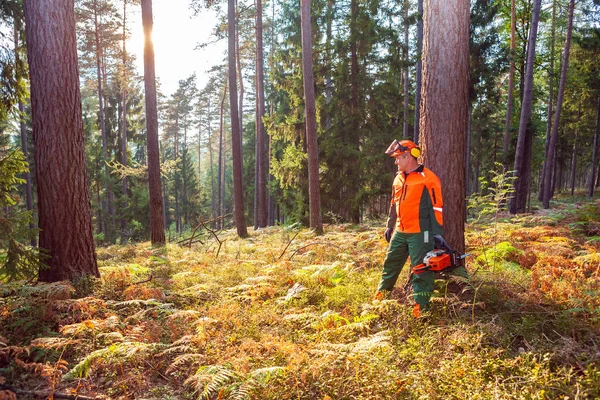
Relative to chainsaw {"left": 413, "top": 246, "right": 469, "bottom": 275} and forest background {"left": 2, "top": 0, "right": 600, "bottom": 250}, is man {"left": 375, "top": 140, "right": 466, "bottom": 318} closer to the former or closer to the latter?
chainsaw {"left": 413, "top": 246, "right": 469, "bottom": 275}

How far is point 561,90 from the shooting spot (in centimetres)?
2005

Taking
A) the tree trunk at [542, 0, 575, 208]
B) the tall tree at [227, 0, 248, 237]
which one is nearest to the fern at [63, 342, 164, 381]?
the tall tree at [227, 0, 248, 237]

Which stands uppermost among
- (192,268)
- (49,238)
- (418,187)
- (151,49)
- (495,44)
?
(495,44)

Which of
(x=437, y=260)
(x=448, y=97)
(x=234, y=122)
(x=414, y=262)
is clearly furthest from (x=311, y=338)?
(x=234, y=122)

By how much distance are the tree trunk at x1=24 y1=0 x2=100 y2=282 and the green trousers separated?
196 inches

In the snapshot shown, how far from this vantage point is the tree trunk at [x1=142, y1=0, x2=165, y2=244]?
1199 centimetres

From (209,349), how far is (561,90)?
24.1 m

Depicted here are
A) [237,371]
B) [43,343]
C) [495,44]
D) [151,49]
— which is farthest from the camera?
[495,44]

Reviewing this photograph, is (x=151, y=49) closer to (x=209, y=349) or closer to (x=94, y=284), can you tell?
(x=94, y=284)

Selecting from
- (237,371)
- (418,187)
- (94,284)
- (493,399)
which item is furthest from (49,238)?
(493,399)

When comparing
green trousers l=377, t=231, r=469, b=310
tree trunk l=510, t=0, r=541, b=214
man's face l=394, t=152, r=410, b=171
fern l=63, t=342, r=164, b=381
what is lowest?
fern l=63, t=342, r=164, b=381

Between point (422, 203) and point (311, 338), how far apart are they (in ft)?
7.51

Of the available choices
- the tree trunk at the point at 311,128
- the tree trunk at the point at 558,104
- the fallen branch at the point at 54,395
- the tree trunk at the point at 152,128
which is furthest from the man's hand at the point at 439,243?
the tree trunk at the point at 558,104

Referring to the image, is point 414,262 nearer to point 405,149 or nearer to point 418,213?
point 418,213
